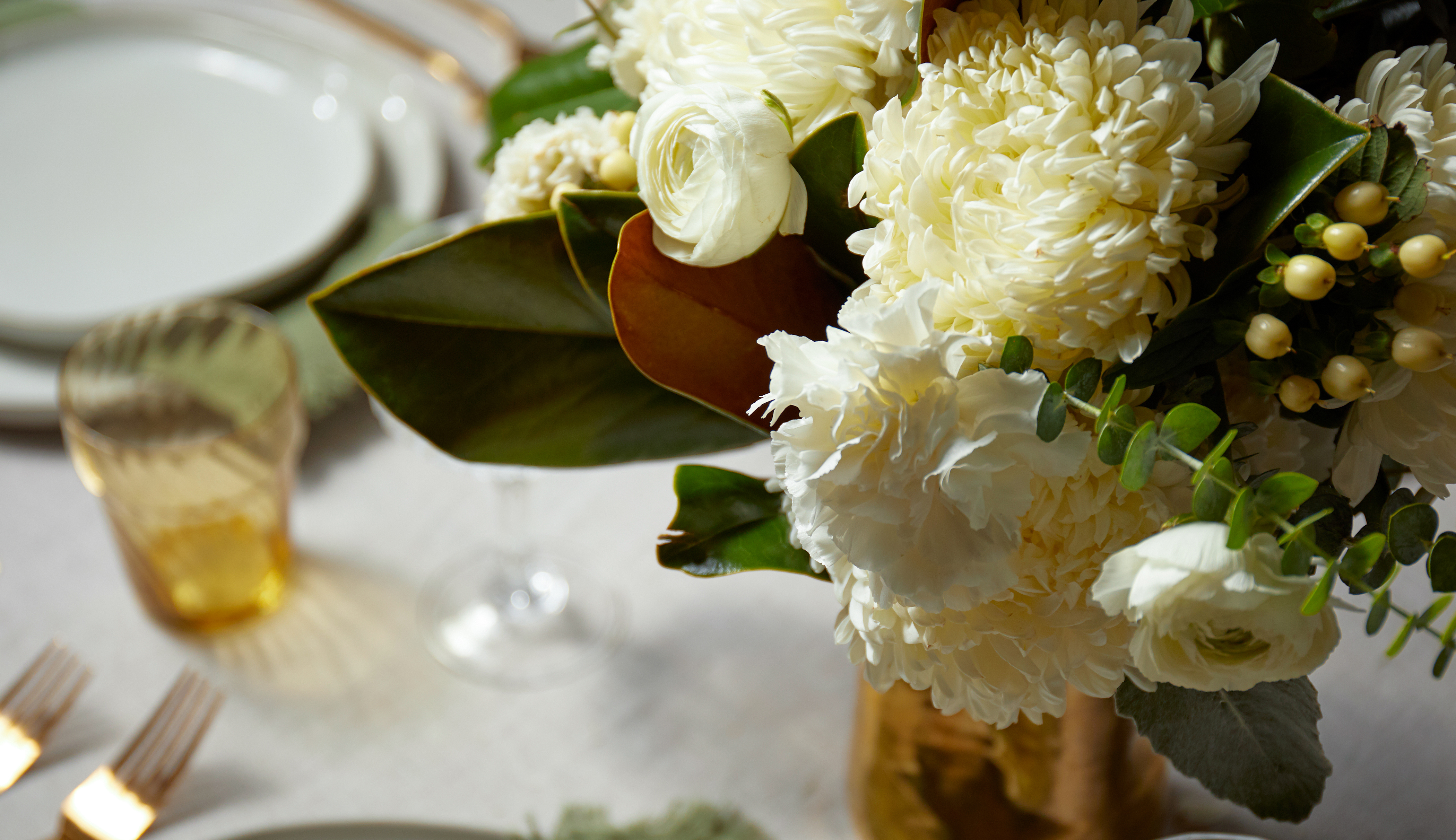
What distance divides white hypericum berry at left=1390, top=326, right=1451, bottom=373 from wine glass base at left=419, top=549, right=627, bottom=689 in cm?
40

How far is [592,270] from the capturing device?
0.34 m

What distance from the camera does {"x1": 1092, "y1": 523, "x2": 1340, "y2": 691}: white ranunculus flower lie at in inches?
9.3

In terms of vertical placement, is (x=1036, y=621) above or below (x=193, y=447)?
above

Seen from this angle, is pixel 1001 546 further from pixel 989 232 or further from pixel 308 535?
pixel 308 535

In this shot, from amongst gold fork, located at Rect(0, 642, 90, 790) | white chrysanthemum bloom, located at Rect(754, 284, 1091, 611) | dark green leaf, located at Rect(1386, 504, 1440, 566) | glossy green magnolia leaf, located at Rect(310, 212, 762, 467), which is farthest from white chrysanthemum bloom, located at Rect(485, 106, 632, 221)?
gold fork, located at Rect(0, 642, 90, 790)

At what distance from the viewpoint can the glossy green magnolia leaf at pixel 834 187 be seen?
30cm

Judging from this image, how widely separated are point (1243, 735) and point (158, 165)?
0.73 meters

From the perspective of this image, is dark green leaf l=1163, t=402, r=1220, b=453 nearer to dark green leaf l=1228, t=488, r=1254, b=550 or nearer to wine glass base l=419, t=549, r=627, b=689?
dark green leaf l=1228, t=488, r=1254, b=550

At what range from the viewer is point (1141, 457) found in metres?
0.25

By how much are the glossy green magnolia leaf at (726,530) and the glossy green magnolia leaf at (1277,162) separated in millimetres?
111

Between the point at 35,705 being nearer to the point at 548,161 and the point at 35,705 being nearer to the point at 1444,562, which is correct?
the point at 548,161

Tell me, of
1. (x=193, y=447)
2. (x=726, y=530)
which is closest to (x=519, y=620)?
(x=193, y=447)

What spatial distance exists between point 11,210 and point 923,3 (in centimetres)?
68

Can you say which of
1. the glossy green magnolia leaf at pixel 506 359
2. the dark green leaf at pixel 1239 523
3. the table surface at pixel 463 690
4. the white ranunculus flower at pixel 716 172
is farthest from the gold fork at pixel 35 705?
the dark green leaf at pixel 1239 523
